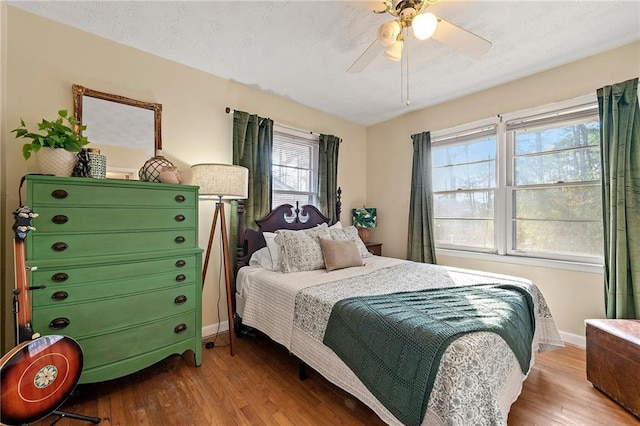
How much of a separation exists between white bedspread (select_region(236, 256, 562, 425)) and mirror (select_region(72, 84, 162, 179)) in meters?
1.33

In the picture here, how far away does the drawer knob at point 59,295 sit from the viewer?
1.55 m

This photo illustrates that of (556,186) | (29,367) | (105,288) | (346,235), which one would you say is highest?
(556,186)

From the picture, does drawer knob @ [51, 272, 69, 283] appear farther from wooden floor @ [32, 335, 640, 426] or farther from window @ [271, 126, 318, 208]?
window @ [271, 126, 318, 208]

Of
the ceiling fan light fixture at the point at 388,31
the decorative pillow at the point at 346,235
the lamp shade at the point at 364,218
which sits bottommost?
the decorative pillow at the point at 346,235

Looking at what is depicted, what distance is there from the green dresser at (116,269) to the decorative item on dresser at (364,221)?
7.51ft

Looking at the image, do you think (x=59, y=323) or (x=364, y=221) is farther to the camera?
(x=364, y=221)

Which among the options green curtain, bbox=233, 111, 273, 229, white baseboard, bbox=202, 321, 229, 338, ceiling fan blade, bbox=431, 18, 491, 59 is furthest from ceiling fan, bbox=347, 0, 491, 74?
white baseboard, bbox=202, 321, 229, 338

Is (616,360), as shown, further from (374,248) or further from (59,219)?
(59,219)

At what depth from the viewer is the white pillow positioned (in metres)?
2.64

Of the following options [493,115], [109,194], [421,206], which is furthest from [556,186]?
[109,194]

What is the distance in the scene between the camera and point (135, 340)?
180 cm

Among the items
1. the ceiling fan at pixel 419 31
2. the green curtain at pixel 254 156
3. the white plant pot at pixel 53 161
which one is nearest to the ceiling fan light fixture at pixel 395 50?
the ceiling fan at pixel 419 31

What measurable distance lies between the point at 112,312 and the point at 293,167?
2290 mm

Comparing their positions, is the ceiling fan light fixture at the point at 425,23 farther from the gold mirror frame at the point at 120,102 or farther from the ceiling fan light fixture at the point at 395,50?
the gold mirror frame at the point at 120,102
